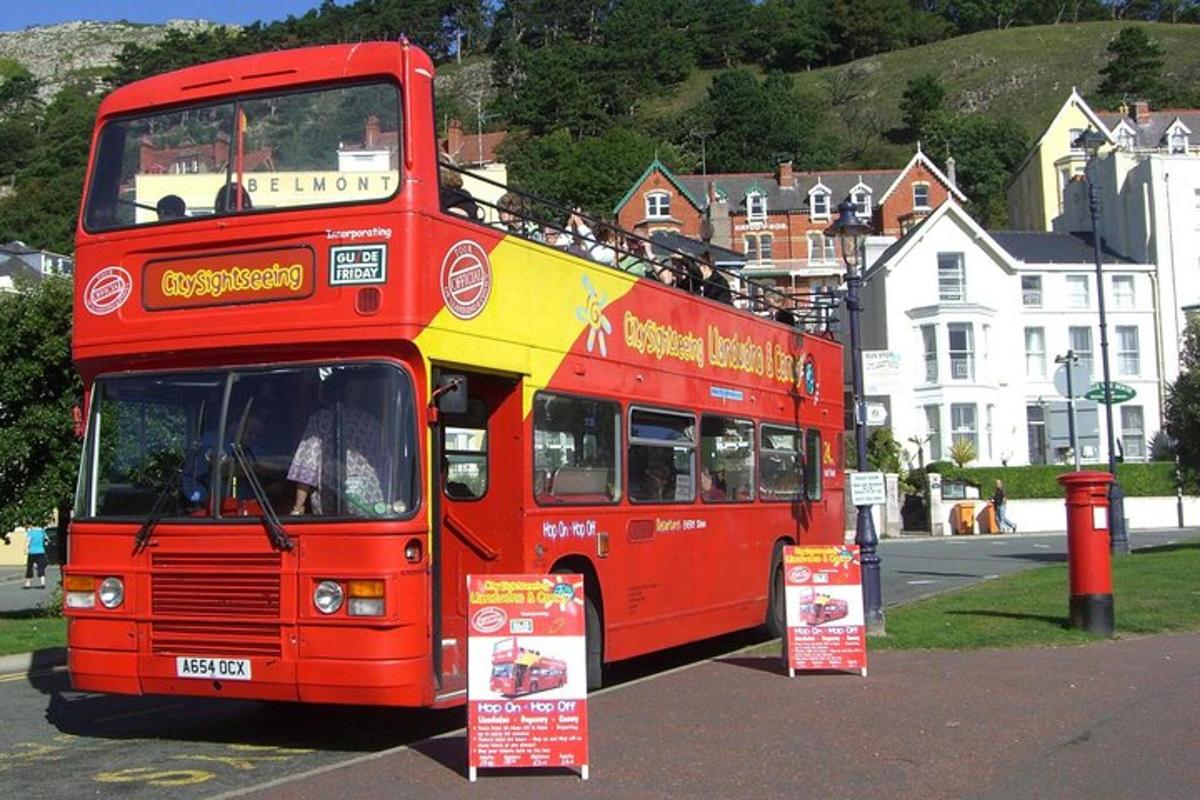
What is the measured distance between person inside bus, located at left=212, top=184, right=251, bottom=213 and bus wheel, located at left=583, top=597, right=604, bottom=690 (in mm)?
4185

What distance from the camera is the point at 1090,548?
1452 cm

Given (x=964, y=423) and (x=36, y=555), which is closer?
(x=36, y=555)

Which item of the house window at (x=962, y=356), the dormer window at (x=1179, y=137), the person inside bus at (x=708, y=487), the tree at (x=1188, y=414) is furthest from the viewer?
the dormer window at (x=1179, y=137)

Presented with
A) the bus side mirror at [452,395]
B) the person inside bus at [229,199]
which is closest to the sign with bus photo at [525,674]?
the bus side mirror at [452,395]

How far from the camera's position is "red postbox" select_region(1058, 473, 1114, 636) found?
14469 mm

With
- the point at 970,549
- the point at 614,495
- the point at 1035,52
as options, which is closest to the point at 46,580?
the point at 970,549

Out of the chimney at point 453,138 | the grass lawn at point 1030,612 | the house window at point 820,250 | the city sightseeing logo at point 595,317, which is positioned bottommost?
the grass lawn at point 1030,612

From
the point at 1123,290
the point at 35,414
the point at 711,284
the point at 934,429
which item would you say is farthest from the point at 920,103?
the point at 711,284

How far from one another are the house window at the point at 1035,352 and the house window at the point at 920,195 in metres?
31.8

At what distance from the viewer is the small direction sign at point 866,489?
50.2 ft

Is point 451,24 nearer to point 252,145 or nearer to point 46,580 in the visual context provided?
point 46,580

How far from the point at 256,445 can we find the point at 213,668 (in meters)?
1.49

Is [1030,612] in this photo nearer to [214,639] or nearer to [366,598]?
[366,598]

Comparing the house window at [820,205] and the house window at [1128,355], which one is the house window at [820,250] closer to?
the house window at [820,205]
